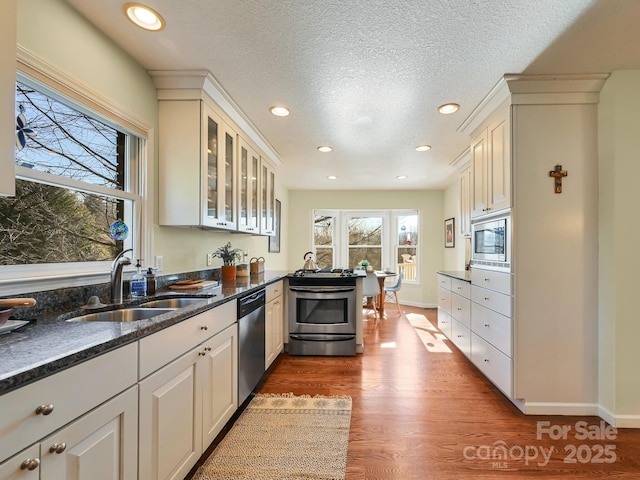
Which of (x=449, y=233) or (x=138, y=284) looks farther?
(x=449, y=233)

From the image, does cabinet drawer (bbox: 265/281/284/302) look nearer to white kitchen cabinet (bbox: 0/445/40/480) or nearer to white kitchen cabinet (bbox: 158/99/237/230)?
white kitchen cabinet (bbox: 158/99/237/230)

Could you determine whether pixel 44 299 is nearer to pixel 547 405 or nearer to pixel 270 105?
pixel 270 105

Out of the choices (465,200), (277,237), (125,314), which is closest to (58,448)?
(125,314)

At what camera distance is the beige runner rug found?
1710 mm

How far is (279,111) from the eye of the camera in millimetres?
2826

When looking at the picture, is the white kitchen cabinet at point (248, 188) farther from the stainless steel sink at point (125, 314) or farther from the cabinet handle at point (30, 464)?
the cabinet handle at point (30, 464)

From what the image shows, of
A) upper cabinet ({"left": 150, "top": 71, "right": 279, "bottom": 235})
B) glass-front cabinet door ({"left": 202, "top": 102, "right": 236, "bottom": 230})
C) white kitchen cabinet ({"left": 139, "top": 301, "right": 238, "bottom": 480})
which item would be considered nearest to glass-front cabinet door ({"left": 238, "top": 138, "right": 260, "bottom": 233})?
glass-front cabinet door ({"left": 202, "top": 102, "right": 236, "bottom": 230})

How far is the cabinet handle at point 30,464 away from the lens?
78 centimetres

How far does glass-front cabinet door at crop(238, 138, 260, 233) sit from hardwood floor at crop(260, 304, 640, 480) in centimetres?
149

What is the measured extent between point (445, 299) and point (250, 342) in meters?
2.68

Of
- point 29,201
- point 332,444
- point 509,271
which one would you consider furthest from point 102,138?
point 509,271

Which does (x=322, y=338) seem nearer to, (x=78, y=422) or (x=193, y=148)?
(x=193, y=148)

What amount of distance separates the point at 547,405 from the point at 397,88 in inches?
100

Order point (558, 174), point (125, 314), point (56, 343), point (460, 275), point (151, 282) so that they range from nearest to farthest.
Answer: point (56, 343), point (125, 314), point (151, 282), point (558, 174), point (460, 275)
